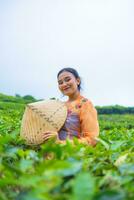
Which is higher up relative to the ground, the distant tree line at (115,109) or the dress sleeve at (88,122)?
the dress sleeve at (88,122)

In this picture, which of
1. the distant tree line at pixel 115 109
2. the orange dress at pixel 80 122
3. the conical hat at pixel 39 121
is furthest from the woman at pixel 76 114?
the distant tree line at pixel 115 109

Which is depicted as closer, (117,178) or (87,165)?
(117,178)

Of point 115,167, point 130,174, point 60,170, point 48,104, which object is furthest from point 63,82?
point 60,170

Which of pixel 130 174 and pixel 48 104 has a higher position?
pixel 48 104

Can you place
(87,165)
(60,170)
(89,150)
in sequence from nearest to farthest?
(60,170), (87,165), (89,150)

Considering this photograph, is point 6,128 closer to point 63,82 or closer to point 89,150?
point 63,82

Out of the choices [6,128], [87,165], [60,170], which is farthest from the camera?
[6,128]

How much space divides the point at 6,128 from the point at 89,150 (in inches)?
110

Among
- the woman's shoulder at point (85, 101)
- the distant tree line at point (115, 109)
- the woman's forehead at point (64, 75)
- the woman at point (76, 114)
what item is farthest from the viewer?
the distant tree line at point (115, 109)

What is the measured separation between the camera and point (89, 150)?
6.77 feet

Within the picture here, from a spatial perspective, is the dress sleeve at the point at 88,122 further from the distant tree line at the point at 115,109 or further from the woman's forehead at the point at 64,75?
the distant tree line at the point at 115,109

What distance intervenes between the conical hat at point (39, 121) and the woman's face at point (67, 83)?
0.31 meters

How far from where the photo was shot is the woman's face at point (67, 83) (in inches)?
139

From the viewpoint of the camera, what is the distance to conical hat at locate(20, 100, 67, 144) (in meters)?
3.10
